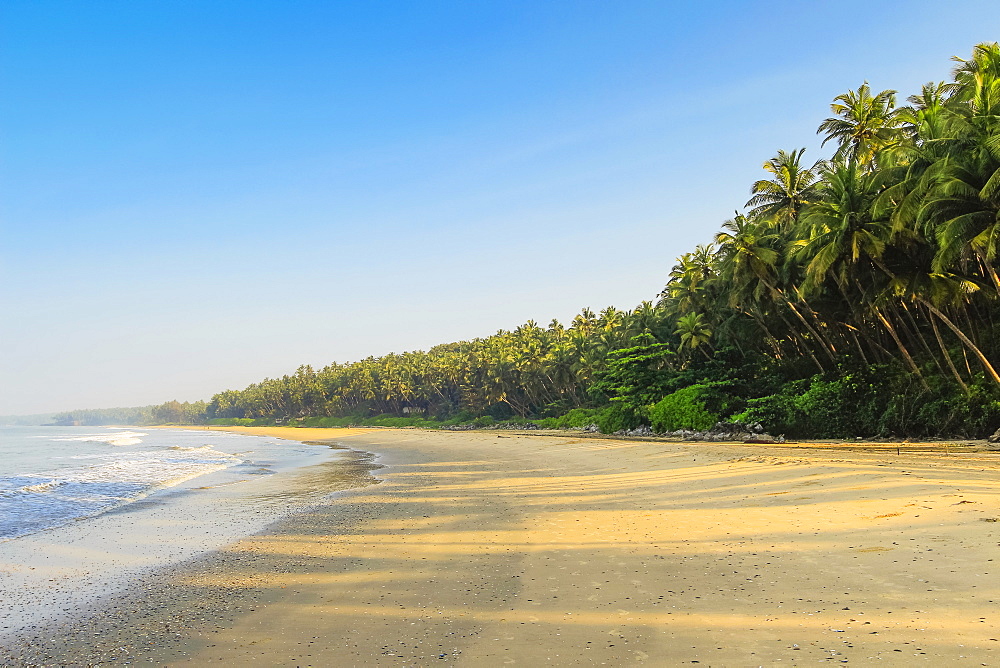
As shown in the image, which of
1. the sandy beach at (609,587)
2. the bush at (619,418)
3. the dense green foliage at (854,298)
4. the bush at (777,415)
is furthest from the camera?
the bush at (619,418)

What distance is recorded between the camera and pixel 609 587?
6434 mm

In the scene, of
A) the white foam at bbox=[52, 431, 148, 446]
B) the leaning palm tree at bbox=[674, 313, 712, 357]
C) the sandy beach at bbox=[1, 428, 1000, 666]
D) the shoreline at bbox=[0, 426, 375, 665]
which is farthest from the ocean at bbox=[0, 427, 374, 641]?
the white foam at bbox=[52, 431, 148, 446]

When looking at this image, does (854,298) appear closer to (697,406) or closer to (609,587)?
(697,406)

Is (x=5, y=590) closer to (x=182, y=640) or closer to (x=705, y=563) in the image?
(x=182, y=640)

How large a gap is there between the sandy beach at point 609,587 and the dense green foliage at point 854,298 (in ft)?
45.3

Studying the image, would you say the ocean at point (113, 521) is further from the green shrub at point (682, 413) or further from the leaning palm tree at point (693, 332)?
the leaning palm tree at point (693, 332)

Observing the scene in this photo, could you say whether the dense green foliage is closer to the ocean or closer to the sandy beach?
the sandy beach

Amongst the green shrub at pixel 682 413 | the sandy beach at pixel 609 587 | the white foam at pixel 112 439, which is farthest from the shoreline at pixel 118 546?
the white foam at pixel 112 439

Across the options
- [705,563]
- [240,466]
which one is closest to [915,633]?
[705,563]

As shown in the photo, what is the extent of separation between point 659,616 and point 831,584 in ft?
6.51

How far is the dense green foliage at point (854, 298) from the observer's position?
2147 cm

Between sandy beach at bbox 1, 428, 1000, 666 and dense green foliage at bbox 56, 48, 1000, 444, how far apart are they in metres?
13.8

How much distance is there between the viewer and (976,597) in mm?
5199

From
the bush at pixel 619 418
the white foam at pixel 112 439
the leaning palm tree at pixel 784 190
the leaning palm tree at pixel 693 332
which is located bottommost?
the white foam at pixel 112 439
